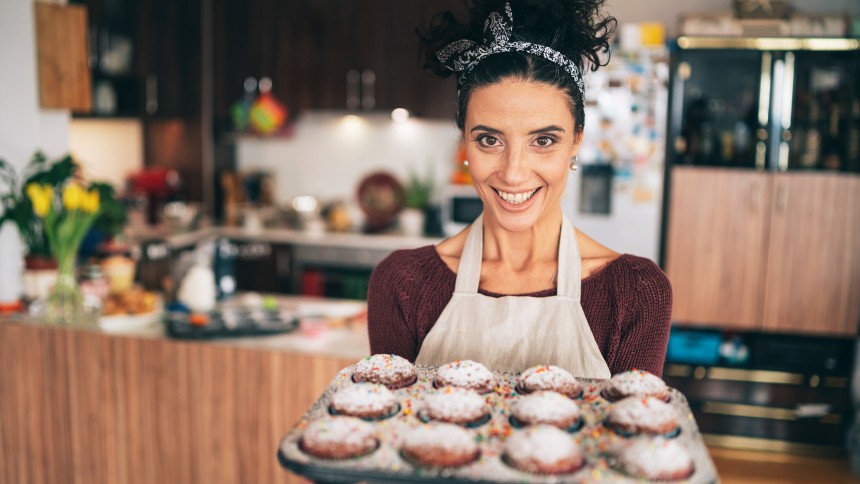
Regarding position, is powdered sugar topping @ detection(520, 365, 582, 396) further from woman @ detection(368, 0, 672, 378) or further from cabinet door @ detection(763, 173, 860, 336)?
cabinet door @ detection(763, 173, 860, 336)

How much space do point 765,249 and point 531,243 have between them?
10.7 feet

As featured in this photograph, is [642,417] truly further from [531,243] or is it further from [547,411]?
[531,243]

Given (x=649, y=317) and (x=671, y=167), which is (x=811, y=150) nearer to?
(x=671, y=167)

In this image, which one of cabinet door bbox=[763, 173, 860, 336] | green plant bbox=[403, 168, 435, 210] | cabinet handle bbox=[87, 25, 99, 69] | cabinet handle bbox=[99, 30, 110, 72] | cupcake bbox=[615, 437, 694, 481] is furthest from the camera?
green plant bbox=[403, 168, 435, 210]

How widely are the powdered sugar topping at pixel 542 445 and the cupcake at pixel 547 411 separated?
59 millimetres

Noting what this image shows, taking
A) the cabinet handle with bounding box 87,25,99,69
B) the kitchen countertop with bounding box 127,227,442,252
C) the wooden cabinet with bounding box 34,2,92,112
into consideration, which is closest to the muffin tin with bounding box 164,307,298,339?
the wooden cabinet with bounding box 34,2,92,112

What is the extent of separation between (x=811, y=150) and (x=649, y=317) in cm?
346

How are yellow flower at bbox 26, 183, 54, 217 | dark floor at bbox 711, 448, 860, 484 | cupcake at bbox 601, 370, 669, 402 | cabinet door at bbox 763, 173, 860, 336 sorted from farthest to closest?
cabinet door at bbox 763, 173, 860, 336, dark floor at bbox 711, 448, 860, 484, yellow flower at bbox 26, 183, 54, 217, cupcake at bbox 601, 370, 669, 402

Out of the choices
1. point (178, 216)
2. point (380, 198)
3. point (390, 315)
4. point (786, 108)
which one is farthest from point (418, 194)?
point (390, 315)

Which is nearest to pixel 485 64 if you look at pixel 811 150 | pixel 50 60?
pixel 50 60

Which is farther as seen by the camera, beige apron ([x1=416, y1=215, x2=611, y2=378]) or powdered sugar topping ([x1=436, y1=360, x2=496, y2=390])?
beige apron ([x1=416, y1=215, x2=611, y2=378])

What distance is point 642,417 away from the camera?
1.04 metres

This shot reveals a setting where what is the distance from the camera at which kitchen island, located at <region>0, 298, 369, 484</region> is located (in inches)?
112

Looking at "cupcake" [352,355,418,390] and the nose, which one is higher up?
the nose
